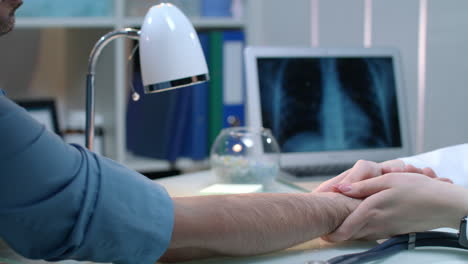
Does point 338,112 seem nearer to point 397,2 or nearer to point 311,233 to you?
point 397,2

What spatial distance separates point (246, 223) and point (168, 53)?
0.38 meters

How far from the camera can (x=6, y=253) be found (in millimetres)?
711

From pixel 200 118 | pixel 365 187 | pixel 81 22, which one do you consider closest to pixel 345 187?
pixel 365 187

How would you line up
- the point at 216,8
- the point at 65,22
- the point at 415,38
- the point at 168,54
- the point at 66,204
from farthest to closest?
the point at 216,8
the point at 65,22
the point at 415,38
the point at 168,54
the point at 66,204

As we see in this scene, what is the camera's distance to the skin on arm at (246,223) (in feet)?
2.19

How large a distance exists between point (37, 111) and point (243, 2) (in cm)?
89

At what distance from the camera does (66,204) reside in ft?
1.93

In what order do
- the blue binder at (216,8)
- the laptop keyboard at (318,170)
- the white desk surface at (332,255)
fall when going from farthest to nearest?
1. the blue binder at (216,8)
2. the laptop keyboard at (318,170)
3. the white desk surface at (332,255)

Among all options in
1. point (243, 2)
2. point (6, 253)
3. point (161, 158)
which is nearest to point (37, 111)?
point (161, 158)

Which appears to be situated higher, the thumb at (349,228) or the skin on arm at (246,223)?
the skin on arm at (246,223)

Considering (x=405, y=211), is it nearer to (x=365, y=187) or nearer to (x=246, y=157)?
(x=365, y=187)

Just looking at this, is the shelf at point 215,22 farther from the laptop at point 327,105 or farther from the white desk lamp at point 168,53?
the white desk lamp at point 168,53

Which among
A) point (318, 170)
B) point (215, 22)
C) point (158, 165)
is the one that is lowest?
point (158, 165)

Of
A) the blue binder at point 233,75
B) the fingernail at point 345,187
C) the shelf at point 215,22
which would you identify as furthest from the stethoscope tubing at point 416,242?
the shelf at point 215,22
